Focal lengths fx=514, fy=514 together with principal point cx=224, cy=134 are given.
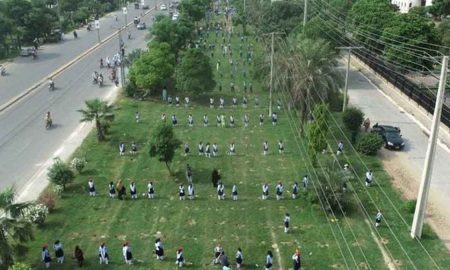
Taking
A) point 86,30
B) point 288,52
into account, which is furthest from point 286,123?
point 86,30

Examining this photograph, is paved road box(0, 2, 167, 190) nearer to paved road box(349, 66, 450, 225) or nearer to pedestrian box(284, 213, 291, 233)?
pedestrian box(284, 213, 291, 233)

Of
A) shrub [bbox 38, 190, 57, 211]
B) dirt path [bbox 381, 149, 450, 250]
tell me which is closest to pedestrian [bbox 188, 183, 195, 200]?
shrub [bbox 38, 190, 57, 211]

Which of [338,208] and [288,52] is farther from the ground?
[288,52]

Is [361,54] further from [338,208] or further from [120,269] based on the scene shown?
[120,269]

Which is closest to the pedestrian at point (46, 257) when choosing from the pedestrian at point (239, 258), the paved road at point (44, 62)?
the pedestrian at point (239, 258)

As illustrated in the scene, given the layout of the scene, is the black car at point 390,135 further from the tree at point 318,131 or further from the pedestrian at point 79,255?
the pedestrian at point 79,255
